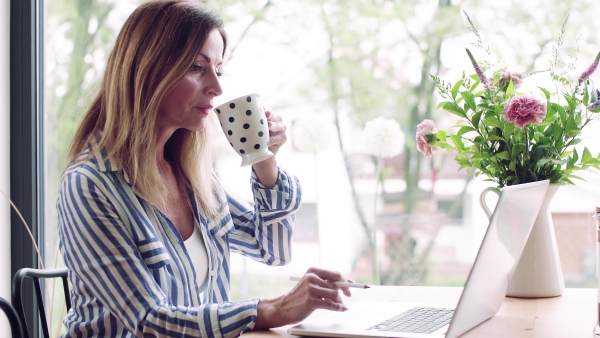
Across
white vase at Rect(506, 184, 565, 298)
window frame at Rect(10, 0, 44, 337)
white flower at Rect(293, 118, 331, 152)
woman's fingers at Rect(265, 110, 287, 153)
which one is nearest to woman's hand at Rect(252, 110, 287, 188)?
woman's fingers at Rect(265, 110, 287, 153)

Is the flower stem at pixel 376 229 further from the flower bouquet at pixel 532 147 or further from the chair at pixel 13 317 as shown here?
the chair at pixel 13 317

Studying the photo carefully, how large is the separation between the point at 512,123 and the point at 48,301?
1836 mm

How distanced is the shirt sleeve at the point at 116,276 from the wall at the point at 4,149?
1.13 meters

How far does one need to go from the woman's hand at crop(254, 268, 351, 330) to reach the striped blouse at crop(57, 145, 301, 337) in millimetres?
35

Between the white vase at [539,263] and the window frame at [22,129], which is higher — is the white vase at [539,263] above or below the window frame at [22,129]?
below

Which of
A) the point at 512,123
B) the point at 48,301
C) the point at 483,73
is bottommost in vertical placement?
the point at 48,301

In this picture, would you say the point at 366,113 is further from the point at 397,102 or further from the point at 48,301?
the point at 48,301


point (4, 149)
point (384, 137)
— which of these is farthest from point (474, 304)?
point (4, 149)

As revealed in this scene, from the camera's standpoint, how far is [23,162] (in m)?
2.59

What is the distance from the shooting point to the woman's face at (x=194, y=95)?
1.59 meters

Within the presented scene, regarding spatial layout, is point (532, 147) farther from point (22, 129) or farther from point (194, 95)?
point (22, 129)

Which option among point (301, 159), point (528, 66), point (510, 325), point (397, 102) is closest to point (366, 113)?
point (397, 102)

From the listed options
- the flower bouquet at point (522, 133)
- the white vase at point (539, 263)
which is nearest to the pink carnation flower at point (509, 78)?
the flower bouquet at point (522, 133)

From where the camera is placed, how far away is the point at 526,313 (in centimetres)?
138
